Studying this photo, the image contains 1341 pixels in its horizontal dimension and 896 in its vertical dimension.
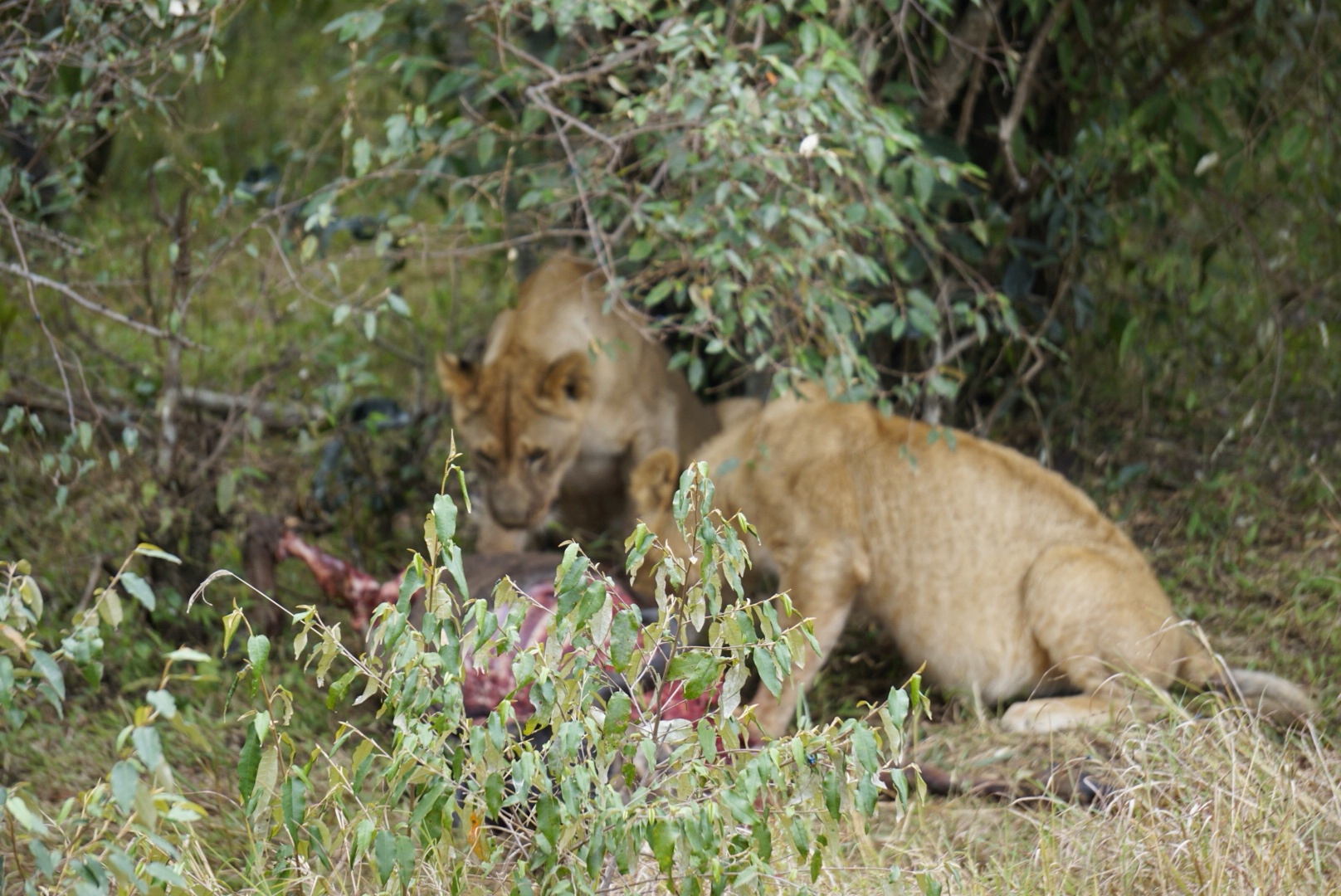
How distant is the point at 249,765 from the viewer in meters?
1.96

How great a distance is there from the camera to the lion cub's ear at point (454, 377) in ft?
15.7

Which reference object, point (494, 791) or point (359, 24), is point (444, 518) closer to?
point (494, 791)

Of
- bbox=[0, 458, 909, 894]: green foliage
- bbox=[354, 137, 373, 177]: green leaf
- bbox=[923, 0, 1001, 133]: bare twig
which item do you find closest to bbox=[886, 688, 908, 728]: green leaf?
bbox=[0, 458, 909, 894]: green foliage

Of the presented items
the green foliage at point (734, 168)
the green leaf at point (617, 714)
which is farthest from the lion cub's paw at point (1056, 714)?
the green leaf at point (617, 714)

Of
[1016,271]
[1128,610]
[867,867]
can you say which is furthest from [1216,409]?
[867,867]

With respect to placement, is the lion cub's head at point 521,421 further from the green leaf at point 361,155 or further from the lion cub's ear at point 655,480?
the green leaf at point 361,155

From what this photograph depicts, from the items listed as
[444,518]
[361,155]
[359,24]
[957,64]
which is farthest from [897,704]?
[957,64]

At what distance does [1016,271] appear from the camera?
16.4ft

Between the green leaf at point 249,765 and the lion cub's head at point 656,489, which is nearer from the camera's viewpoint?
the green leaf at point 249,765

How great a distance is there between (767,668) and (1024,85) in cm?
322

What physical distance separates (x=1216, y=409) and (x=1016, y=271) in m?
1.29

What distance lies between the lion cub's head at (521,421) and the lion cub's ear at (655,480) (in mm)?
714

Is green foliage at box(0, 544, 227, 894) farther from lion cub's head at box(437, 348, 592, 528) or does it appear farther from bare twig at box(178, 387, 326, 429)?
bare twig at box(178, 387, 326, 429)

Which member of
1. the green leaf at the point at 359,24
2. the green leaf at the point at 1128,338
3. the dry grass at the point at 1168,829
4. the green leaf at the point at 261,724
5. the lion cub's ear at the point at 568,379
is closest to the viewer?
the green leaf at the point at 261,724
